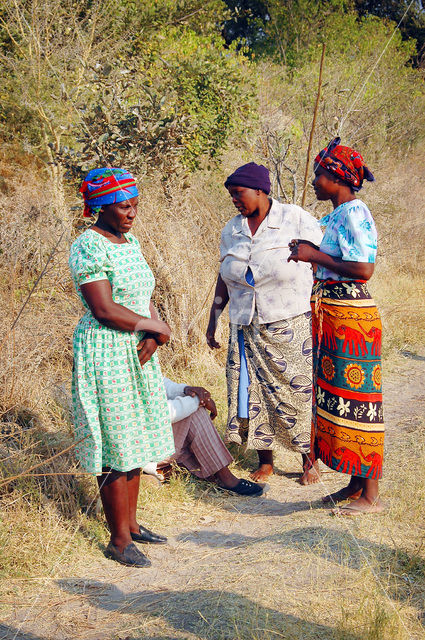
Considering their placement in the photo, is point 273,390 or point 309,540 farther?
point 273,390

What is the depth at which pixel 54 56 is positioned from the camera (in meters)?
8.34

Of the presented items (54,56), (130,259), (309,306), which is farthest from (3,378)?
(54,56)

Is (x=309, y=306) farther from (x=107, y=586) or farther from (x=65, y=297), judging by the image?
(x=65, y=297)

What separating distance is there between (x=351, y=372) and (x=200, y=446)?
41.6 inches

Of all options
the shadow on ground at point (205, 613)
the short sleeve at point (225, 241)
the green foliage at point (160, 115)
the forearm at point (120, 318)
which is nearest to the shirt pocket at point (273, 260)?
the short sleeve at point (225, 241)

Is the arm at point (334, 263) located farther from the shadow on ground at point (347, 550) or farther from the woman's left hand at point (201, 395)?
the shadow on ground at point (347, 550)

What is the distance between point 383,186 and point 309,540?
881 cm

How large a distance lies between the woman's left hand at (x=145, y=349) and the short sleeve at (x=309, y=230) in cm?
124

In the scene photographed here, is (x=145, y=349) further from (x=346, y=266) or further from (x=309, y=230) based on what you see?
(x=309, y=230)

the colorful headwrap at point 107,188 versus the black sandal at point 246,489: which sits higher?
the colorful headwrap at point 107,188

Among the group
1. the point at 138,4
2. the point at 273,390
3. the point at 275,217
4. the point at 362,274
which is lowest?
the point at 273,390

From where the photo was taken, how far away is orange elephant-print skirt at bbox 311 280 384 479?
339 centimetres

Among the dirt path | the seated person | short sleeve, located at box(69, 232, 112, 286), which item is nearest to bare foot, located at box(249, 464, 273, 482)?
the seated person

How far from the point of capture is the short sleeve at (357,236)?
327cm
